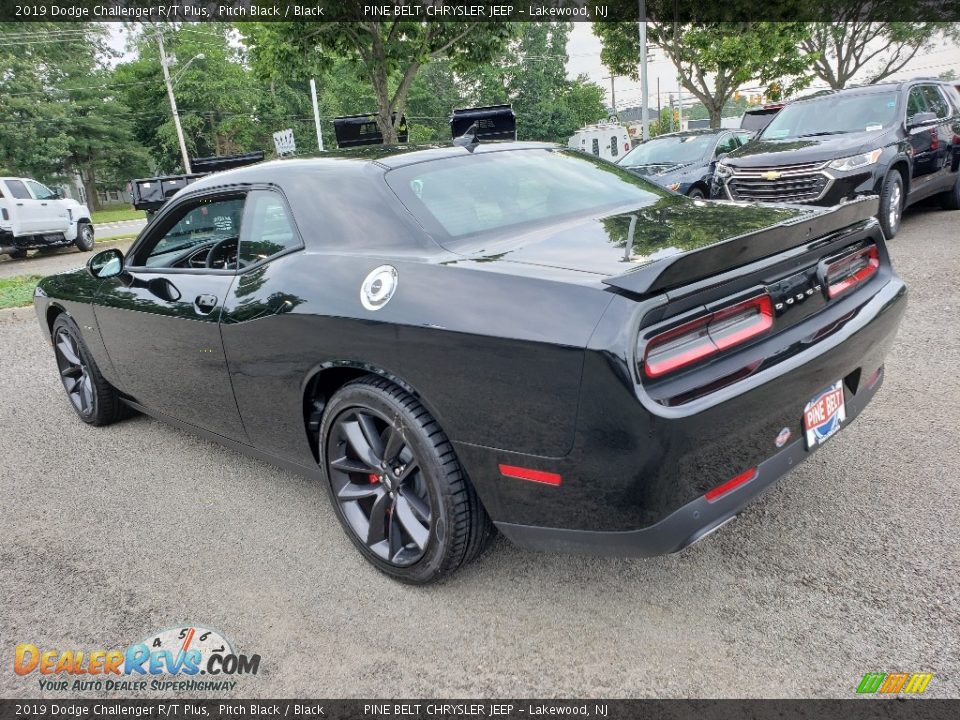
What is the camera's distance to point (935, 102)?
878 cm

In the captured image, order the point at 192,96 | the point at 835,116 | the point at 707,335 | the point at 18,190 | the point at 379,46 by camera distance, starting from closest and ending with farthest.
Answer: the point at 707,335 < the point at 835,116 < the point at 379,46 < the point at 18,190 < the point at 192,96

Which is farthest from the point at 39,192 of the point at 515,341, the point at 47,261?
the point at 515,341

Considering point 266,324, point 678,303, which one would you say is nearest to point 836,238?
point 678,303

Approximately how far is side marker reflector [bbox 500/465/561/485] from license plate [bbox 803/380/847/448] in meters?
0.88

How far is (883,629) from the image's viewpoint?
216 centimetres

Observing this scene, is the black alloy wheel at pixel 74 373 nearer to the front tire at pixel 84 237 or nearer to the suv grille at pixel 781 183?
the suv grille at pixel 781 183

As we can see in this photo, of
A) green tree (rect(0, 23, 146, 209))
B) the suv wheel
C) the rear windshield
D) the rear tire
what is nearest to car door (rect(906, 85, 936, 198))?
the suv wheel

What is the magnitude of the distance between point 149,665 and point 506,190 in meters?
2.16

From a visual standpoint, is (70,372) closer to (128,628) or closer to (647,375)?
(128,628)

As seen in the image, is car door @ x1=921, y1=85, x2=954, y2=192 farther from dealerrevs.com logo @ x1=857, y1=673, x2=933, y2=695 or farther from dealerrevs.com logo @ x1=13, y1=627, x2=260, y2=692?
dealerrevs.com logo @ x1=13, y1=627, x2=260, y2=692

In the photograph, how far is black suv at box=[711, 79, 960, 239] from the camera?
24.4ft

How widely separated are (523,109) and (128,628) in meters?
79.2

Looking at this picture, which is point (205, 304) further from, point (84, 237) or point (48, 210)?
point (84, 237)

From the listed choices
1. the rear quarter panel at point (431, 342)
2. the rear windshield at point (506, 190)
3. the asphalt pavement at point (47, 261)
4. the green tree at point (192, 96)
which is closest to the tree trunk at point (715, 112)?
the asphalt pavement at point (47, 261)
